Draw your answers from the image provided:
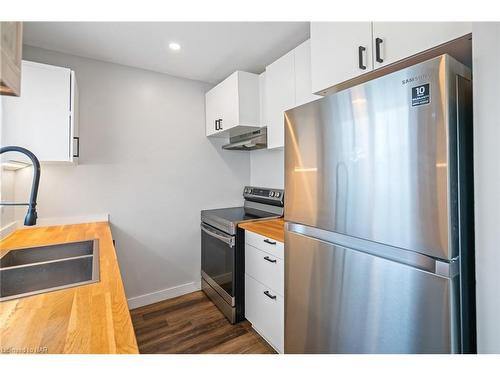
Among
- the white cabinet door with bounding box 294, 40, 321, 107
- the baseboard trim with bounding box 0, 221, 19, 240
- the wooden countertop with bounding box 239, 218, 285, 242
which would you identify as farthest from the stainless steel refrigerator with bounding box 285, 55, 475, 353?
the baseboard trim with bounding box 0, 221, 19, 240

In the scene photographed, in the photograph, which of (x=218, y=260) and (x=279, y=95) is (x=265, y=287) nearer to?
(x=218, y=260)

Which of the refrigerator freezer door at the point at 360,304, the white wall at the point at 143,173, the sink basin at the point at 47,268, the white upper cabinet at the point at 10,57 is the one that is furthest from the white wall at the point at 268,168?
the white upper cabinet at the point at 10,57

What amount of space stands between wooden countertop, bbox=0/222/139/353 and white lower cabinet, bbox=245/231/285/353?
95 cm

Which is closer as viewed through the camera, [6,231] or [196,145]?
[6,231]

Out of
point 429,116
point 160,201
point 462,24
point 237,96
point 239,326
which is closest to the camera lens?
point 429,116

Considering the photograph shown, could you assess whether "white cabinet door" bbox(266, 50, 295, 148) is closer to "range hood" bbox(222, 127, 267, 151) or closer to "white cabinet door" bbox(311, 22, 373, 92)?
"range hood" bbox(222, 127, 267, 151)

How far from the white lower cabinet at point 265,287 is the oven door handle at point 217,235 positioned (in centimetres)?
15

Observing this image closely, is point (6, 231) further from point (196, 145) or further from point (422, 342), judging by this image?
point (422, 342)

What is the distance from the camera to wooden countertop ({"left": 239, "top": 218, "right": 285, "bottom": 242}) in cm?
165

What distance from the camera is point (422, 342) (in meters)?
0.80

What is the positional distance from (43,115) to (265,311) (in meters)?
1.99

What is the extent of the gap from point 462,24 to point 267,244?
1433 mm

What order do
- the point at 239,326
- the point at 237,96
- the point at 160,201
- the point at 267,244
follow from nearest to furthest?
the point at 267,244
the point at 239,326
the point at 237,96
the point at 160,201
